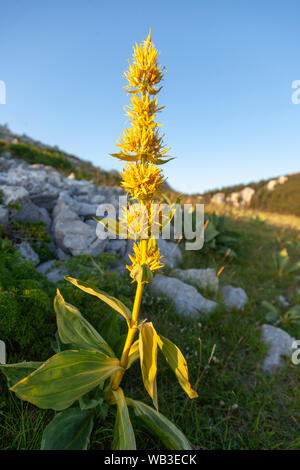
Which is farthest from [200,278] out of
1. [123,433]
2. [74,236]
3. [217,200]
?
[217,200]

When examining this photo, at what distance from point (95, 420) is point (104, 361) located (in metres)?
0.62

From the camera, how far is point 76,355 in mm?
1455

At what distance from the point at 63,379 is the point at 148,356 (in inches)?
19.9

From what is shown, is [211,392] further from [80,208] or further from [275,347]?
[80,208]

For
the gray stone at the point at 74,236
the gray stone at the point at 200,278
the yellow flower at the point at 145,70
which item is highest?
the yellow flower at the point at 145,70

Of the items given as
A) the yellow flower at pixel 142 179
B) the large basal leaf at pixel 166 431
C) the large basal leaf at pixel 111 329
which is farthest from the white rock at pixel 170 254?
the yellow flower at pixel 142 179

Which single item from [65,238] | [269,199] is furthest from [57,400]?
[269,199]

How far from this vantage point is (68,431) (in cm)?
147

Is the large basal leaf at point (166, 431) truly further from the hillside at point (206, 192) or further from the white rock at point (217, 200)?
the white rock at point (217, 200)

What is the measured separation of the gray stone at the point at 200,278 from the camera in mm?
4082

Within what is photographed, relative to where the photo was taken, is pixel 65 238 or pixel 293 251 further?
pixel 293 251

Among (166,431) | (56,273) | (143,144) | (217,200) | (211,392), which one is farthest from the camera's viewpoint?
(217,200)

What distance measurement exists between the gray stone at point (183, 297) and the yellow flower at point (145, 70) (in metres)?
2.74

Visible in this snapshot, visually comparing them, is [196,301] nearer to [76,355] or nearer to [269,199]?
[76,355]
